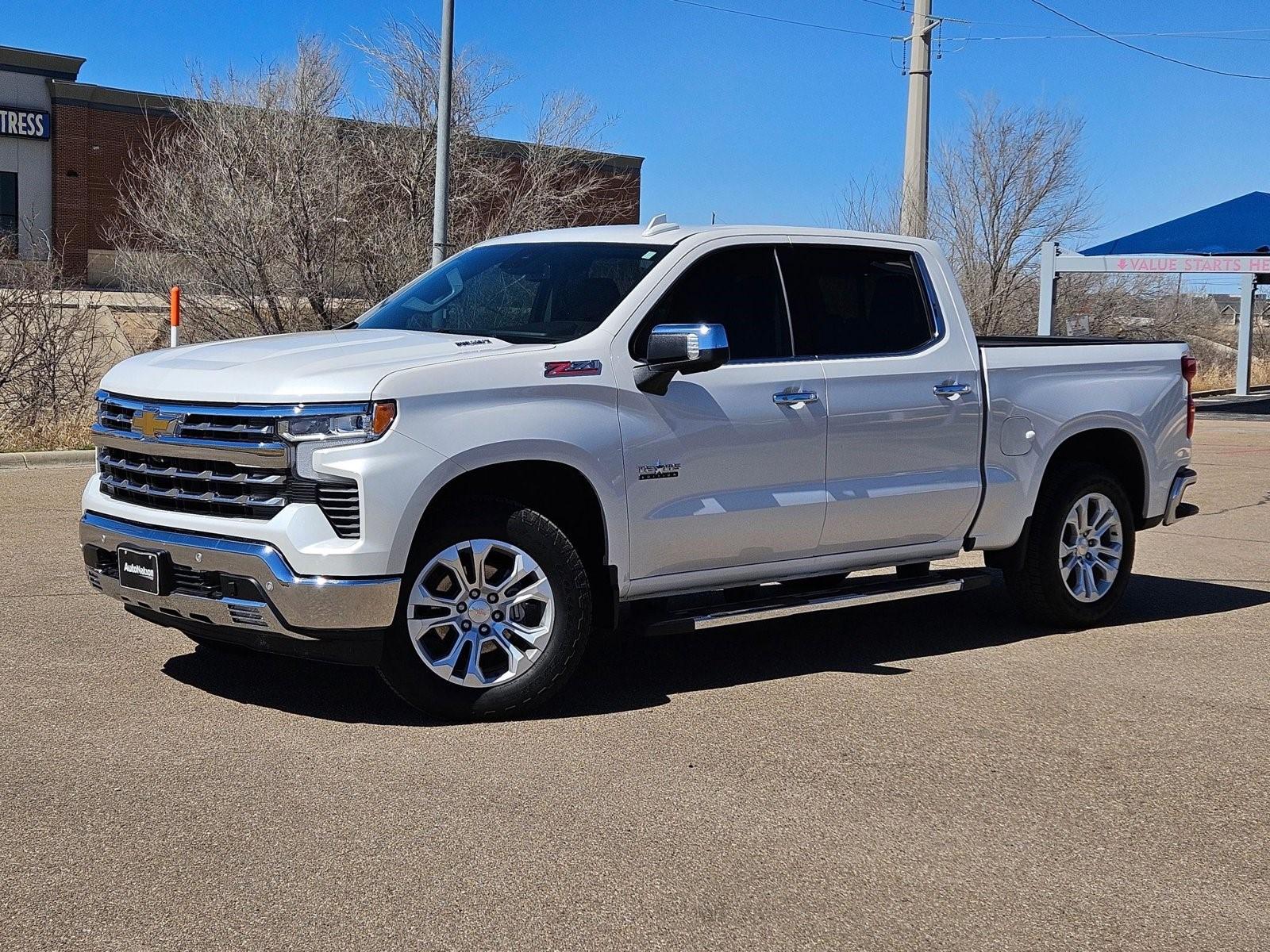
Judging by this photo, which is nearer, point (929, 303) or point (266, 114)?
point (929, 303)

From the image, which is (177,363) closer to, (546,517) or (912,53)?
(546,517)

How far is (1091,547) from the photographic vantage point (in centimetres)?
820

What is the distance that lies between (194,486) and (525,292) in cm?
185

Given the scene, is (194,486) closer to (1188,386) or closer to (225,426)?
(225,426)

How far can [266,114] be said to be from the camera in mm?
24922

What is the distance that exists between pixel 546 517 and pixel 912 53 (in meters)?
22.4

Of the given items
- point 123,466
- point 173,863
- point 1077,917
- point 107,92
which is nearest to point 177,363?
point 123,466

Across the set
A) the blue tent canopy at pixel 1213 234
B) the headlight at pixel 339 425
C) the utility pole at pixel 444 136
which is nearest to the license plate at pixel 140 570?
the headlight at pixel 339 425

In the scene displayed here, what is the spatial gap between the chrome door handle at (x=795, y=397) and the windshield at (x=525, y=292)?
2.66 feet

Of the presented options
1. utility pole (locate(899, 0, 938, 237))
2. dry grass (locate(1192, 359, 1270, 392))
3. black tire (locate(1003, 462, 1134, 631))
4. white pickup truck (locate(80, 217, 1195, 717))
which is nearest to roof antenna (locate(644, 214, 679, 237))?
white pickup truck (locate(80, 217, 1195, 717))

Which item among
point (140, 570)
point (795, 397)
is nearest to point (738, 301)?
point (795, 397)

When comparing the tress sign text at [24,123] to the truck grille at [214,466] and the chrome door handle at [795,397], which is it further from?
the chrome door handle at [795,397]

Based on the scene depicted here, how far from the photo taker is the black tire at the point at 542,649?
19.1 ft

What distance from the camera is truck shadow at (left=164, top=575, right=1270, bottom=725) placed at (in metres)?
6.36
